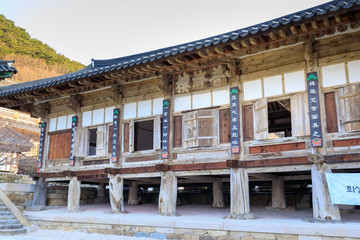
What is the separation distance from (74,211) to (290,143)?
8.69 m

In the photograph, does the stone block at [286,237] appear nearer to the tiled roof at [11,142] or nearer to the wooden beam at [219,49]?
the wooden beam at [219,49]

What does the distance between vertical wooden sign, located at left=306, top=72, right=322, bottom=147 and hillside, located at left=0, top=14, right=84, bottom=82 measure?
41289 millimetres

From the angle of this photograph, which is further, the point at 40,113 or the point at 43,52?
the point at 43,52

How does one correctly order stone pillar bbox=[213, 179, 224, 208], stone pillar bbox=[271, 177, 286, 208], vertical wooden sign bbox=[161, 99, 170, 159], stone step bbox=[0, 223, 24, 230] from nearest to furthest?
stone step bbox=[0, 223, 24, 230] < vertical wooden sign bbox=[161, 99, 170, 159] < stone pillar bbox=[271, 177, 286, 208] < stone pillar bbox=[213, 179, 224, 208]

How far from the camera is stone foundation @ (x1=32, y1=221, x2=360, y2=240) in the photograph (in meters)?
8.19

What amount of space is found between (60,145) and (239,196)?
859 cm

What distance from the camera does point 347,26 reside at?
27.9ft

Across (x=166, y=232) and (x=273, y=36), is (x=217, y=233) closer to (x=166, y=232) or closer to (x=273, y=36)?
(x=166, y=232)

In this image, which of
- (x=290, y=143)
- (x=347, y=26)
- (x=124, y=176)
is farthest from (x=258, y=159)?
(x=124, y=176)

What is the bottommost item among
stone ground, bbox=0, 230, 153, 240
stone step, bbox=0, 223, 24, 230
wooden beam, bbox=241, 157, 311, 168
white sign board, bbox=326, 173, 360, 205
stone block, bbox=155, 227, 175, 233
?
stone ground, bbox=0, 230, 153, 240

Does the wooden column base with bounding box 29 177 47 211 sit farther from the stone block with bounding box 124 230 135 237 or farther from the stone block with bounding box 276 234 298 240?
the stone block with bounding box 276 234 298 240

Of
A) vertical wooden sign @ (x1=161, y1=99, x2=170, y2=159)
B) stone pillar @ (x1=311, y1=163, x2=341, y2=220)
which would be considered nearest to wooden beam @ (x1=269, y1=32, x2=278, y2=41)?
stone pillar @ (x1=311, y1=163, x2=341, y2=220)

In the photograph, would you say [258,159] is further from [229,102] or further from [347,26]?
[347,26]

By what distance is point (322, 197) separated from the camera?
8.61 meters
